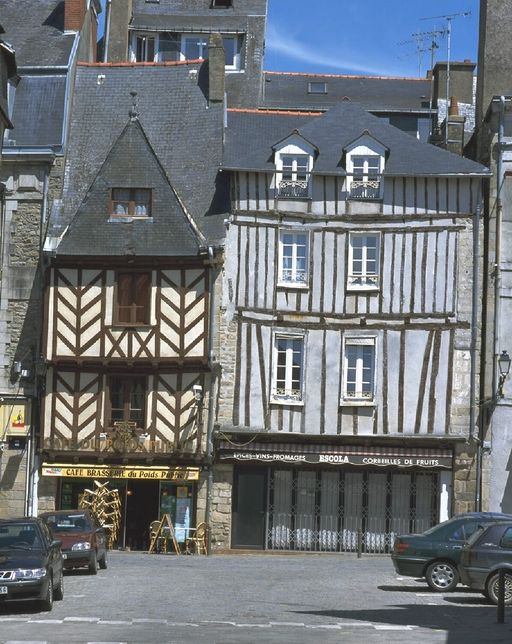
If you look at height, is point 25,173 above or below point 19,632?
above

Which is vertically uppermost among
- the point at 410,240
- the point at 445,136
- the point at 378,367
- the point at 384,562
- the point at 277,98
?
the point at 277,98

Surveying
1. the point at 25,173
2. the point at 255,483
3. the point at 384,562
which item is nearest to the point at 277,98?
the point at 25,173

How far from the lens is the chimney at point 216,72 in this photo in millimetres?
37875

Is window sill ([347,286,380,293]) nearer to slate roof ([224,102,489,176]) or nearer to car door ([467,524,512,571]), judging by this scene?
slate roof ([224,102,489,176])

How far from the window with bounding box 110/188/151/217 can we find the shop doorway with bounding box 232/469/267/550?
678 cm

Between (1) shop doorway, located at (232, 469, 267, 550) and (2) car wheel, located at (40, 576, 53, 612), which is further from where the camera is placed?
(1) shop doorway, located at (232, 469, 267, 550)

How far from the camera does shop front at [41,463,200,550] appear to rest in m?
34.6

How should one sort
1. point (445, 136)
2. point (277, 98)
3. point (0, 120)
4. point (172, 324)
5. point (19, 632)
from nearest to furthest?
point (19, 632) < point (0, 120) < point (172, 324) < point (445, 136) < point (277, 98)

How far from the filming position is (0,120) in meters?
30.8

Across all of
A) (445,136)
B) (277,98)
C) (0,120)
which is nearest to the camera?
(0,120)

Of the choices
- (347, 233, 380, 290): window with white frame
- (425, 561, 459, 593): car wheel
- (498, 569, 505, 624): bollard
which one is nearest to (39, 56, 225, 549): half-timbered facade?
(347, 233, 380, 290): window with white frame

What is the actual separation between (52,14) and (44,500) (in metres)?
13.8

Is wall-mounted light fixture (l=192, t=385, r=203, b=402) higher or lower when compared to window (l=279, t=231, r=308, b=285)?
lower

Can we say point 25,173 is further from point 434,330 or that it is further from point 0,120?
point 434,330
